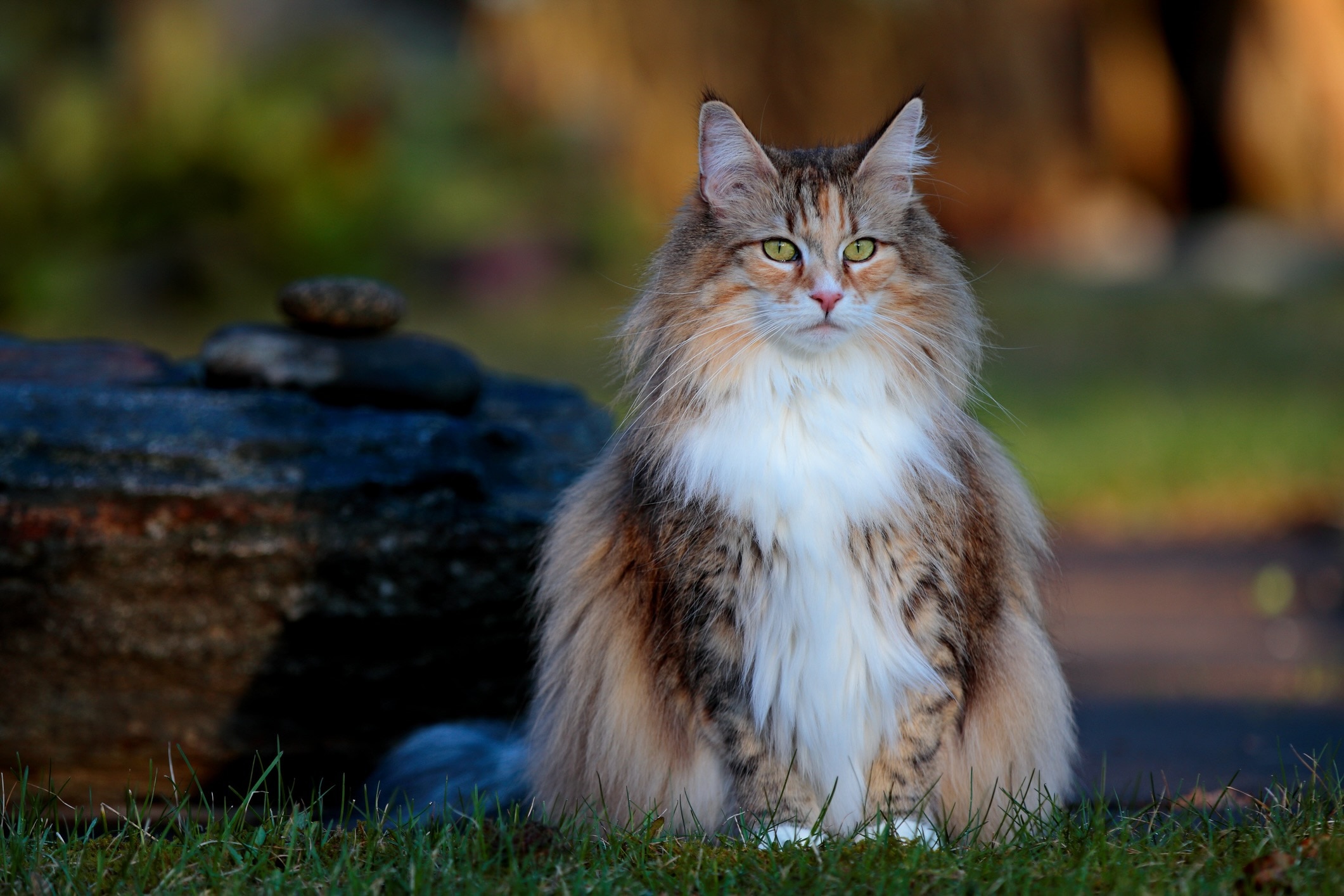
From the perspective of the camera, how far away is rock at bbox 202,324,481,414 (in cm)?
446

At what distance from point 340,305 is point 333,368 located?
220 millimetres

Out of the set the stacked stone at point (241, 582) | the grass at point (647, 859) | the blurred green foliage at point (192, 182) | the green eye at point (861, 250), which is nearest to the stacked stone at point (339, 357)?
the stacked stone at point (241, 582)

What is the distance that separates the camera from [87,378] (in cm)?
460

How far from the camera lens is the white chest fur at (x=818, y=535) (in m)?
2.99

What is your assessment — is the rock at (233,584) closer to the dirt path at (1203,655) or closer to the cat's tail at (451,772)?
the cat's tail at (451,772)

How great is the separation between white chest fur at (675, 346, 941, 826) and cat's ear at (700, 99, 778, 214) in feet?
1.52

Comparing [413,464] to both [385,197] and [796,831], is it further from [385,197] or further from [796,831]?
[385,197]

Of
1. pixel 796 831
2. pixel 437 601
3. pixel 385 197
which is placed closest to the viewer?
pixel 796 831

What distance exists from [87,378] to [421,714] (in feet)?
5.60

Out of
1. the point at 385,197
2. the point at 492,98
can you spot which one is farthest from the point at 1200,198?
the point at 385,197

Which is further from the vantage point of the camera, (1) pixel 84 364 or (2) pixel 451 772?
(1) pixel 84 364

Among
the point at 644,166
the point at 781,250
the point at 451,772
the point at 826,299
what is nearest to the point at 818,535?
the point at 826,299

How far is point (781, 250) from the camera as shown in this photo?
3.17 m

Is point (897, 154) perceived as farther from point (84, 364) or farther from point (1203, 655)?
point (1203, 655)
